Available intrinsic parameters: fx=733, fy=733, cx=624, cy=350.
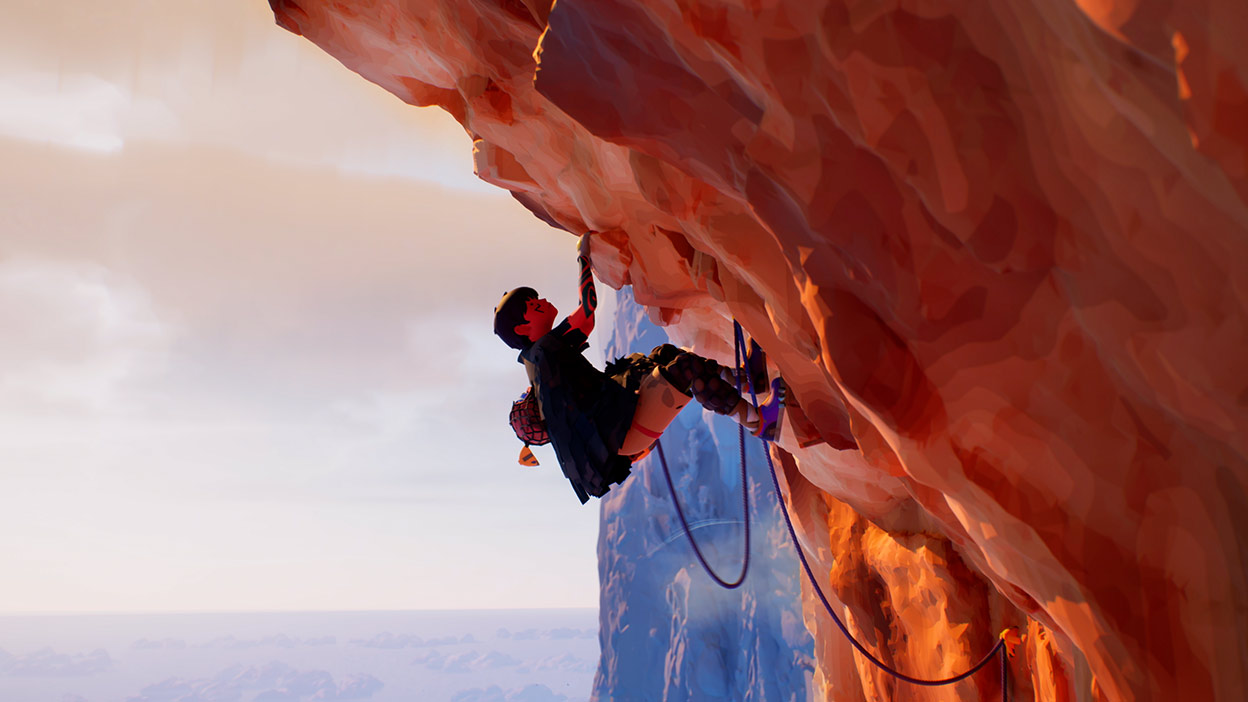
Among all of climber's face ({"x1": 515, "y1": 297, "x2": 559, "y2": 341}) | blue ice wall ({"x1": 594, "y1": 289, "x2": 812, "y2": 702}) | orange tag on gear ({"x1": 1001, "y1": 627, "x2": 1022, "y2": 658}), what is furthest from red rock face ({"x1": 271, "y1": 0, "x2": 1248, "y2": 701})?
blue ice wall ({"x1": 594, "y1": 289, "x2": 812, "y2": 702})

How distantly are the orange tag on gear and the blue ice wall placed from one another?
Answer: 7073 millimetres

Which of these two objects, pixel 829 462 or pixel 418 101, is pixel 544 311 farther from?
pixel 829 462

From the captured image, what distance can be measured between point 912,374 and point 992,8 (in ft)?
2.18

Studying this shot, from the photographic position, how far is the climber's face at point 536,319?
3.05m

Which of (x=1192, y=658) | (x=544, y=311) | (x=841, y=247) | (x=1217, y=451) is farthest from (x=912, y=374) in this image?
(x=544, y=311)

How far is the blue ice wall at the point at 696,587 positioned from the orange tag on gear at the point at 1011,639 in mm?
7073

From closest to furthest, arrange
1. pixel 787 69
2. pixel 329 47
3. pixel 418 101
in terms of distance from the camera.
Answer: pixel 787 69, pixel 329 47, pixel 418 101

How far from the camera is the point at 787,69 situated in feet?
4.58

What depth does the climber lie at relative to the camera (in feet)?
9.32

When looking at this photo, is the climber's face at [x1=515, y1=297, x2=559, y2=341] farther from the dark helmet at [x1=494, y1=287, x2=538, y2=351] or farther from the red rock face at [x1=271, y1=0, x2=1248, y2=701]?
the red rock face at [x1=271, y1=0, x2=1248, y2=701]

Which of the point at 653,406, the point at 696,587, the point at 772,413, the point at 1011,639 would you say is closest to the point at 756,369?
the point at 772,413

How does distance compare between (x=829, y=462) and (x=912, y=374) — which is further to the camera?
(x=829, y=462)

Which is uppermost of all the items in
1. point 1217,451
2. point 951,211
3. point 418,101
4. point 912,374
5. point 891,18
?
point 418,101

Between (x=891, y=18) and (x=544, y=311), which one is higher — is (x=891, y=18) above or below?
below
